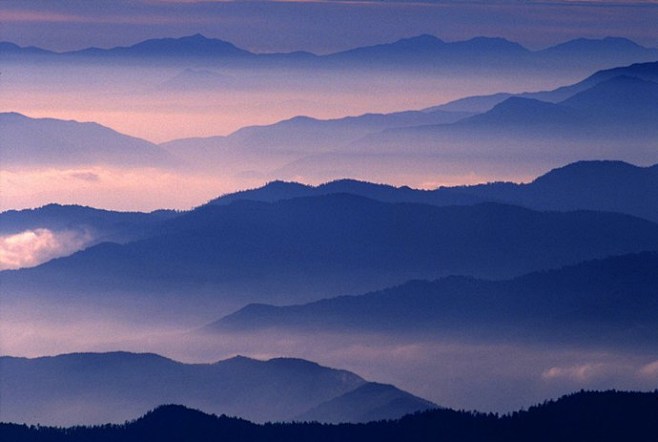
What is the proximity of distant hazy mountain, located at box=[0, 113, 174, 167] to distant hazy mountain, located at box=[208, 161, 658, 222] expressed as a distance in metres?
5.80

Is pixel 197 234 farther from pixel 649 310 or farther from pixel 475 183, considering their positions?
pixel 649 310

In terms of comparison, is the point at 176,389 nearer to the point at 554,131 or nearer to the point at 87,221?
the point at 87,221

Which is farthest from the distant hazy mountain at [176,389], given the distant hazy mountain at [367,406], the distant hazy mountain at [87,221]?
the distant hazy mountain at [87,221]

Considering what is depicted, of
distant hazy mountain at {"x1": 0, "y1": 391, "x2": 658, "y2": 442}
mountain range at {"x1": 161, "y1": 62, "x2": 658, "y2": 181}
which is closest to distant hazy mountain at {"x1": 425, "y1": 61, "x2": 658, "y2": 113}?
mountain range at {"x1": 161, "y1": 62, "x2": 658, "y2": 181}

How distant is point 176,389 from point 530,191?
20.9 m

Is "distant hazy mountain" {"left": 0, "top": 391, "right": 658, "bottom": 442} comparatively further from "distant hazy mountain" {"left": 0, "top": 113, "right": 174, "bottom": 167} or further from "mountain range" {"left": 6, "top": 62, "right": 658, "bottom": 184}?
"distant hazy mountain" {"left": 0, "top": 113, "right": 174, "bottom": 167}

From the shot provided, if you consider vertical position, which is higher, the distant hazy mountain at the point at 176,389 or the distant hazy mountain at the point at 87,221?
the distant hazy mountain at the point at 87,221

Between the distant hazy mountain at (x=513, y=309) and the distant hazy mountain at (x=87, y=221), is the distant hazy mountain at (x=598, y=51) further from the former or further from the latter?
the distant hazy mountain at (x=87, y=221)

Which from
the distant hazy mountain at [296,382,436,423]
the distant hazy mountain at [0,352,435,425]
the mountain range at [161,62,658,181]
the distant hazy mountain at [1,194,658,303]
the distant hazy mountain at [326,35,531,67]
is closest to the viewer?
the distant hazy mountain at [296,382,436,423]

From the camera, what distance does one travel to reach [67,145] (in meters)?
63.8

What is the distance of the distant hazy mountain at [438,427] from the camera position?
33094 mm

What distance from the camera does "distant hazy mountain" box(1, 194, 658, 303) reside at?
5588 cm

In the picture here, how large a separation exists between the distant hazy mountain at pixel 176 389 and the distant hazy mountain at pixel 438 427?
1925 mm

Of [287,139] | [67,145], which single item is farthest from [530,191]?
[67,145]
